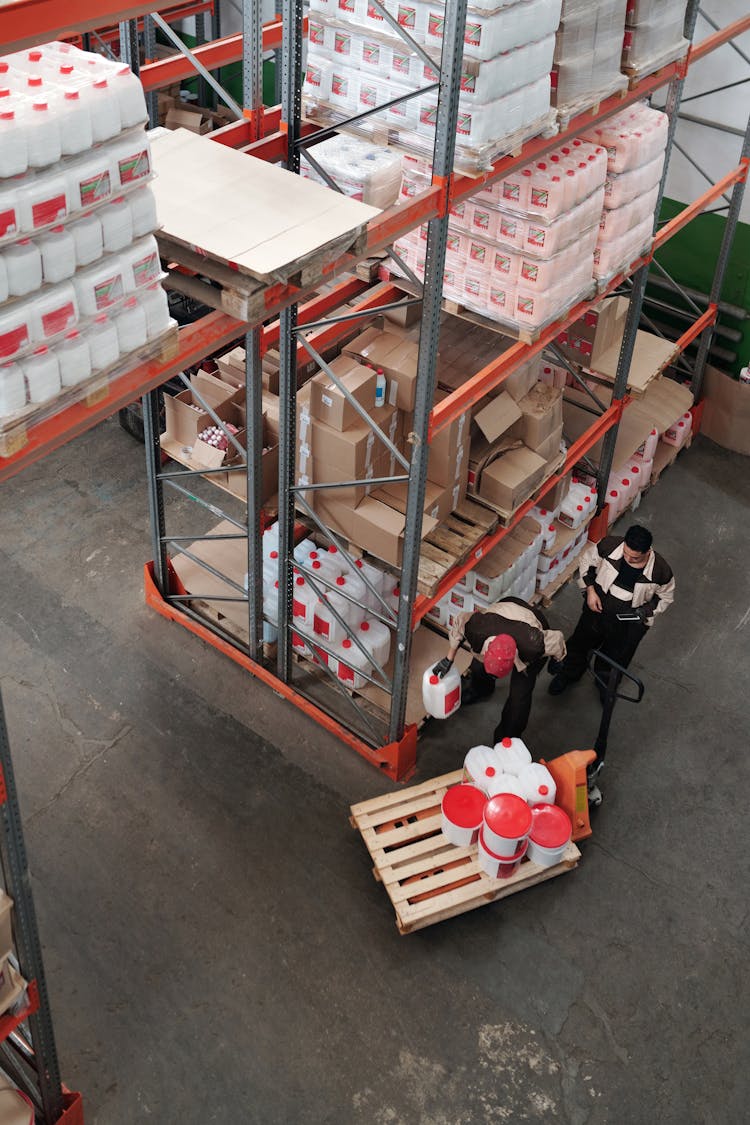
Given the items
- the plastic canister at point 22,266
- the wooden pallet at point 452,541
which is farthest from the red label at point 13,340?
the wooden pallet at point 452,541

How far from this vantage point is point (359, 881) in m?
7.34

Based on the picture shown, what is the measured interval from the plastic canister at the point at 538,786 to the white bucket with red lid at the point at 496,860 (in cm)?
34

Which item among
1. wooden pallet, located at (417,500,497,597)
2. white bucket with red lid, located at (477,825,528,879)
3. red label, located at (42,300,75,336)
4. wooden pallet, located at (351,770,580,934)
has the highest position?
red label, located at (42,300,75,336)

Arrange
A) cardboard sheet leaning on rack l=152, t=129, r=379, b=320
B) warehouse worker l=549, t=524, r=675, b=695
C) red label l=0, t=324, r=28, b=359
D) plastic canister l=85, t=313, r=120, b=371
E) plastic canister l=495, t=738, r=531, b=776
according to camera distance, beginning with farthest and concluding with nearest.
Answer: warehouse worker l=549, t=524, r=675, b=695
plastic canister l=495, t=738, r=531, b=776
cardboard sheet leaning on rack l=152, t=129, r=379, b=320
plastic canister l=85, t=313, r=120, b=371
red label l=0, t=324, r=28, b=359

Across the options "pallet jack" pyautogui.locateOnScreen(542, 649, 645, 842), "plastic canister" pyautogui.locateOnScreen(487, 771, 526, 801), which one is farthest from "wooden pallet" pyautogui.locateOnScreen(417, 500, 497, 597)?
"plastic canister" pyautogui.locateOnScreen(487, 771, 526, 801)

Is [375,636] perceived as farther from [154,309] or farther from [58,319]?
[58,319]

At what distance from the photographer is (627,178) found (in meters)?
7.52

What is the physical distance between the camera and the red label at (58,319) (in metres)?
4.02

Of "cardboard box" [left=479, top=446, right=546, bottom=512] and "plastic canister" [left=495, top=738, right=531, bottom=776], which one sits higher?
"cardboard box" [left=479, top=446, right=546, bottom=512]

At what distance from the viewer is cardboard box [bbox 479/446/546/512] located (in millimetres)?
8008

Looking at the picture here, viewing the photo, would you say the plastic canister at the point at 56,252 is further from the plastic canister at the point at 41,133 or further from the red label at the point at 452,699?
the red label at the point at 452,699

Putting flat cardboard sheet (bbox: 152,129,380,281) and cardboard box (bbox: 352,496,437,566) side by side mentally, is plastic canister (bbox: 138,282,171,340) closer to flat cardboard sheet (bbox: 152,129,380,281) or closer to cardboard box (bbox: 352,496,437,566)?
flat cardboard sheet (bbox: 152,129,380,281)

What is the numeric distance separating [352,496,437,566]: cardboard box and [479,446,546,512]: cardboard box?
777mm

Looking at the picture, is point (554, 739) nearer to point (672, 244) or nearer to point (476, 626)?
point (476, 626)
